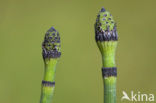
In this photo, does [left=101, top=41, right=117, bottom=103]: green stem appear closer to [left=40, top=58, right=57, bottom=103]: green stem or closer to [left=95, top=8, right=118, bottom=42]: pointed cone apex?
[left=95, top=8, right=118, bottom=42]: pointed cone apex

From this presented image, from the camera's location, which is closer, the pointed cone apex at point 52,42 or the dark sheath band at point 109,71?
the dark sheath band at point 109,71

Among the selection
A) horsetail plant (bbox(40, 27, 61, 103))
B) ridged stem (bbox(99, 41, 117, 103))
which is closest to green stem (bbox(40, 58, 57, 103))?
horsetail plant (bbox(40, 27, 61, 103))

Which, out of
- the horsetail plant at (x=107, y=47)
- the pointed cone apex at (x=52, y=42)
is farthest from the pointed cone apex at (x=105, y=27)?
the pointed cone apex at (x=52, y=42)

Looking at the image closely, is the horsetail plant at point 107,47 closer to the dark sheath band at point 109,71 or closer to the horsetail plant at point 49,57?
the dark sheath band at point 109,71

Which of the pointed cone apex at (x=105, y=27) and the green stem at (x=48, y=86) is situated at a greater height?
the pointed cone apex at (x=105, y=27)

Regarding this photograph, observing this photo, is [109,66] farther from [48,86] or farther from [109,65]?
[48,86]

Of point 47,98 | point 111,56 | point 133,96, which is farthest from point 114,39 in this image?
point 133,96

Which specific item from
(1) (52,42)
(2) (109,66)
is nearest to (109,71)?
(2) (109,66)
